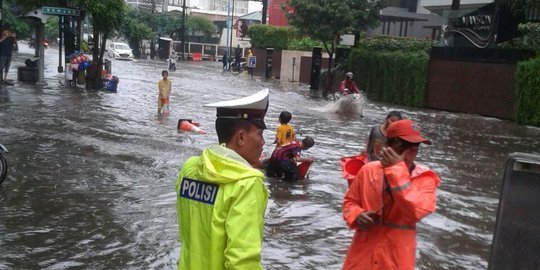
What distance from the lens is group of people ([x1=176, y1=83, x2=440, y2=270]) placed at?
2.52 m

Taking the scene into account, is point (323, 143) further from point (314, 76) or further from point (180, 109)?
point (314, 76)

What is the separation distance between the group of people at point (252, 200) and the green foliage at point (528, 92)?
1731cm

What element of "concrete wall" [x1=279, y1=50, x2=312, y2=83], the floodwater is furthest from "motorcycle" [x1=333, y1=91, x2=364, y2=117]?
"concrete wall" [x1=279, y1=50, x2=312, y2=83]

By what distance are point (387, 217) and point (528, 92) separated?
17.8 meters

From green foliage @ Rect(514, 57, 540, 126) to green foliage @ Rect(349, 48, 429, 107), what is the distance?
5.78 meters

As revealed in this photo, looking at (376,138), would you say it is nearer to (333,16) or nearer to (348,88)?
(348,88)

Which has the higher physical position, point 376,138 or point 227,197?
point 227,197

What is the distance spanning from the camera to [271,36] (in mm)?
46406

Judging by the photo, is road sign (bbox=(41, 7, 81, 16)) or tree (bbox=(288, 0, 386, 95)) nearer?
road sign (bbox=(41, 7, 81, 16))

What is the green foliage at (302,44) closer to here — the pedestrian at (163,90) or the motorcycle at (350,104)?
the motorcycle at (350,104)

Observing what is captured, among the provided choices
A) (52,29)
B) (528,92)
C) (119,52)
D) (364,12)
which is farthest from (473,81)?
(52,29)

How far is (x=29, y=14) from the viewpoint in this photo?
23.2 meters

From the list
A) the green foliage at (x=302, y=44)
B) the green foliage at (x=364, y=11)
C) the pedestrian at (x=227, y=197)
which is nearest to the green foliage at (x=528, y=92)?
the green foliage at (x=364, y=11)

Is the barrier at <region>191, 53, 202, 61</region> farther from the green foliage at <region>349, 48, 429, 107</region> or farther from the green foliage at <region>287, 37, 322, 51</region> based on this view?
the green foliage at <region>349, 48, 429, 107</region>
